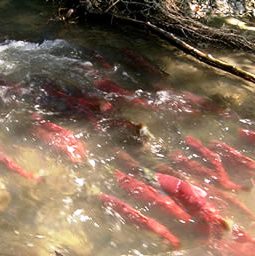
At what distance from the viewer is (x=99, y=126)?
557cm

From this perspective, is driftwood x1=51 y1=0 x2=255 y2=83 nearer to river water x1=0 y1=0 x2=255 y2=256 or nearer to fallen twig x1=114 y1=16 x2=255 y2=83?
fallen twig x1=114 y1=16 x2=255 y2=83

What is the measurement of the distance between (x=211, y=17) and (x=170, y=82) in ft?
9.03

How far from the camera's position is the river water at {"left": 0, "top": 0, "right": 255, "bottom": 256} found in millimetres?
4092

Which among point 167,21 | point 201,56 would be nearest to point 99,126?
point 201,56

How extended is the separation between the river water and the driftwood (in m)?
0.22

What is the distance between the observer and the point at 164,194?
177 inches

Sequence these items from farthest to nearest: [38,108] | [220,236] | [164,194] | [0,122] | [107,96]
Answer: [107,96] < [38,108] < [0,122] < [164,194] < [220,236]

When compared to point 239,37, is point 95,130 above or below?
below

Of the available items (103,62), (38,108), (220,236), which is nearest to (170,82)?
(103,62)

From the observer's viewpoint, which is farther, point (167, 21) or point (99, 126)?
point (167, 21)

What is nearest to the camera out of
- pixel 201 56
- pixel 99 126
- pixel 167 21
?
pixel 99 126

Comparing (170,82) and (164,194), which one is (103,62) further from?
(164,194)

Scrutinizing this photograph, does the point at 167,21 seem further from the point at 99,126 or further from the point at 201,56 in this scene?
the point at 99,126

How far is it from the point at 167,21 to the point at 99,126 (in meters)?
3.18
